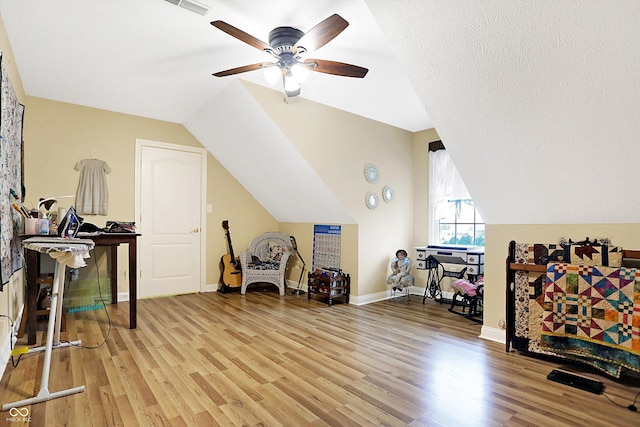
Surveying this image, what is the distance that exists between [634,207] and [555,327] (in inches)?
39.6

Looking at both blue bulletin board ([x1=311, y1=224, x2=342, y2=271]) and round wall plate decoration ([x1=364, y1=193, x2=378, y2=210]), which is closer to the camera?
round wall plate decoration ([x1=364, y1=193, x2=378, y2=210])

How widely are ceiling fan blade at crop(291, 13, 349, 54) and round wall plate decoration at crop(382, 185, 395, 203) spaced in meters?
2.73

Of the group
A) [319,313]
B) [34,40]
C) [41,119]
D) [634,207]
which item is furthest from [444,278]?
[41,119]

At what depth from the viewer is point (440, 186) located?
4953mm

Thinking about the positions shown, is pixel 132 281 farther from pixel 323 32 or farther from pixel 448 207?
pixel 448 207

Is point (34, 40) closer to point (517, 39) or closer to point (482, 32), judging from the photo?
point (482, 32)

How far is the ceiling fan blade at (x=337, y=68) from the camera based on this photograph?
2.60m

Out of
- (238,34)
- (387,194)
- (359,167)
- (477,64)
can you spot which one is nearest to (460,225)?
(387,194)

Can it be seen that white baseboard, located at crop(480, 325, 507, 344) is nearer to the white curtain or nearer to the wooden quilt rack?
the wooden quilt rack

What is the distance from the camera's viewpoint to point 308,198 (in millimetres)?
4805

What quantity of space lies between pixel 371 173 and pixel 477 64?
2.59 metres

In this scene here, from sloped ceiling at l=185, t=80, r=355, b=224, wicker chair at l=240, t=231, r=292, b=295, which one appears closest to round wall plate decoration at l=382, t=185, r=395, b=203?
sloped ceiling at l=185, t=80, r=355, b=224

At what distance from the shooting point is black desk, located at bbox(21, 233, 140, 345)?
2.93 metres

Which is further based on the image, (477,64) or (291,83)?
(291,83)
